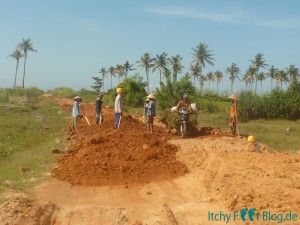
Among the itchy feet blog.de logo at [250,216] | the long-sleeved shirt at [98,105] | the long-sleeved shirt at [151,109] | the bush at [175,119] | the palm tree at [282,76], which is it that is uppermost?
the palm tree at [282,76]

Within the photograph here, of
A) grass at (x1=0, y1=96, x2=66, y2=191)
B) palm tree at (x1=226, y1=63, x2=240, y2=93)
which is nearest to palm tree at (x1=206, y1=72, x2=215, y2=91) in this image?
palm tree at (x1=226, y1=63, x2=240, y2=93)

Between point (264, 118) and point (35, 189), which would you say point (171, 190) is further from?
point (264, 118)

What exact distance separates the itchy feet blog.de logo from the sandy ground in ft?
0.06

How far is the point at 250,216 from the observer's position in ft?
20.3

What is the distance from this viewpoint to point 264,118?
36438 mm

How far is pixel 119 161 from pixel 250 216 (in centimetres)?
413

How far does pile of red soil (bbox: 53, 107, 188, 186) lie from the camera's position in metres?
8.74

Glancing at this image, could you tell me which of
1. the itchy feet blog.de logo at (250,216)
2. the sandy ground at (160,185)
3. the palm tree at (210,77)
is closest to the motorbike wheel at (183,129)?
the sandy ground at (160,185)

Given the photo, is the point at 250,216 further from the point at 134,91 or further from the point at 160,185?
the point at 134,91

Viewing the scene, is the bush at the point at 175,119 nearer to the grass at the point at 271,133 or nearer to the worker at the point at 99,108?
the worker at the point at 99,108

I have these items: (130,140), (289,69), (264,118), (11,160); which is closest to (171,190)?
(130,140)

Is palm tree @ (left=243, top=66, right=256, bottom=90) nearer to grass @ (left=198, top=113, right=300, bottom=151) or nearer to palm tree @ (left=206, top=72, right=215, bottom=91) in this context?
palm tree @ (left=206, top=72, right=215, bottom=91)

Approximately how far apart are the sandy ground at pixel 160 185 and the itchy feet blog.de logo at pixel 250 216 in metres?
0.02

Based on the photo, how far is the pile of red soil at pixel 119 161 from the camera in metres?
8.74
